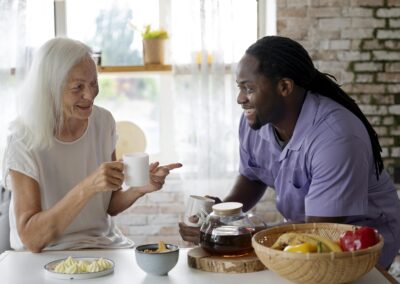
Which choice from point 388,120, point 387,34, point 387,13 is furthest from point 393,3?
point 388,120

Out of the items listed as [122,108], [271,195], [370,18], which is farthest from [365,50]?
[122,108]

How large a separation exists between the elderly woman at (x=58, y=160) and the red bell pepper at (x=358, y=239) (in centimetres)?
75

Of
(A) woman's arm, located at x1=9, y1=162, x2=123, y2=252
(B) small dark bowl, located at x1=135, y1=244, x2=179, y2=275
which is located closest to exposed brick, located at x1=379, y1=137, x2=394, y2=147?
(A) woman's arm, located at x1=9, y1=162, x2=123, y2=252

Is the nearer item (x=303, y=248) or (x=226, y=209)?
(x=303, y=248)

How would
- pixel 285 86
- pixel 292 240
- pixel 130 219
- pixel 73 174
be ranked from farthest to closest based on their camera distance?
pixel 130 219 < pixel 73 174 < pixel 285 86 < pixel 292 240

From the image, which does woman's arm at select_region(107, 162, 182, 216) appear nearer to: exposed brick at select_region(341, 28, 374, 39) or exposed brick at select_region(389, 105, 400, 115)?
exposed brick at select_region(341, 28, 374, 39)

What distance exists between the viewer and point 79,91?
235 cm

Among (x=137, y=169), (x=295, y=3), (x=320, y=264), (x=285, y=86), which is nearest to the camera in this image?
(x=320, y=264)

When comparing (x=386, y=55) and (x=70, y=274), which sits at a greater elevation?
(x=386, y=55)

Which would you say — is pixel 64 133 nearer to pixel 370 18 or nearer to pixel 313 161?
pixel 313 161

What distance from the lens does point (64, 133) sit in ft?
7.95

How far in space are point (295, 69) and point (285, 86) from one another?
0.07m

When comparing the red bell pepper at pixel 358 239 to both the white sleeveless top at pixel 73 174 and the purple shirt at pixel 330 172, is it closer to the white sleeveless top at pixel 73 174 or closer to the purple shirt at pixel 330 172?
the purple shirt at pixel 330 172

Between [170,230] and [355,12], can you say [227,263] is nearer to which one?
[170,230]
